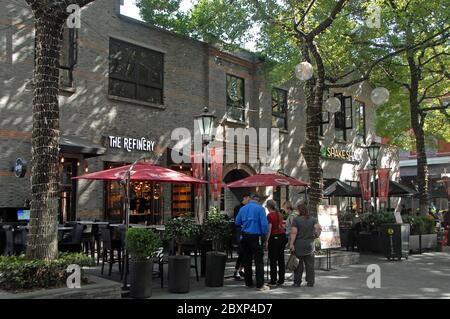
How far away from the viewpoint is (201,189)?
Result: 625 inches

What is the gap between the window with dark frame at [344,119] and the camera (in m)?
→ 26.1

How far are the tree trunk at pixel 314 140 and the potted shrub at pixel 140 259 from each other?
5.59 metres

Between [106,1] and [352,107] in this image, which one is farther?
[352,107]

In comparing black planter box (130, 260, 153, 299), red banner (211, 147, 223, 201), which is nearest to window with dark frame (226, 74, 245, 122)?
red banner (211, 147, 223, 201)

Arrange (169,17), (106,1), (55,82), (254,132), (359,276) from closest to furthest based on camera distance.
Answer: (55,82)
(359,276)
(106,1)
(169,17)
(254,132)

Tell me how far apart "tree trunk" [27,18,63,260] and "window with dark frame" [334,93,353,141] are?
19.8m

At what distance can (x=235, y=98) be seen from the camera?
20.5 meters

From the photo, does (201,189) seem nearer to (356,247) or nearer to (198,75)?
(198,75)

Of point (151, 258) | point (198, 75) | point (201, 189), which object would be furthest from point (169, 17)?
point (151, 258)

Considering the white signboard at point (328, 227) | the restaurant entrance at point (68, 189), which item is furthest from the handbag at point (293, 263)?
the restaurant entrance at point (68, 189)

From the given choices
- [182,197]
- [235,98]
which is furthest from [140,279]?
[235,98]

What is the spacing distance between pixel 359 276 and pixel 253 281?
8.50 feet

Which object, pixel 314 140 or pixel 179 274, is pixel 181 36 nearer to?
pixel 314 140

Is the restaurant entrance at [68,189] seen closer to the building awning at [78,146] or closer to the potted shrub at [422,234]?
the building awning at [78,146]
